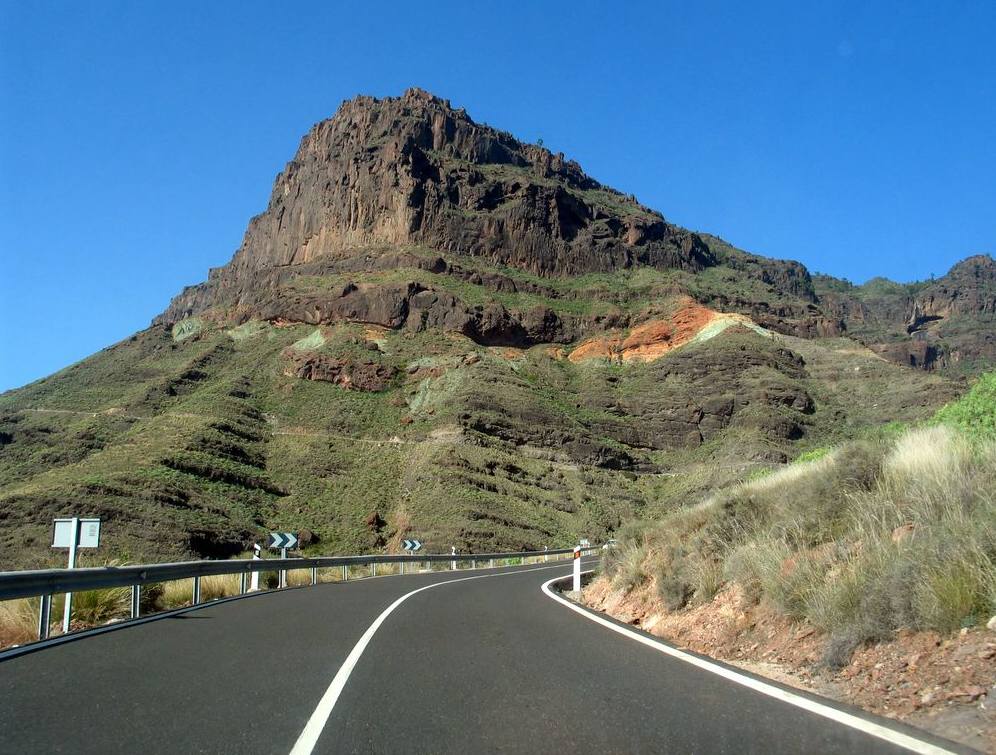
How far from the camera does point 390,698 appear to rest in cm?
636

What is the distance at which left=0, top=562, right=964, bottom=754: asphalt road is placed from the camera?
16.5 feet

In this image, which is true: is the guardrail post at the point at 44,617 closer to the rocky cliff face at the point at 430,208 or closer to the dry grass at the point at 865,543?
the dry grass at the point at 865,543

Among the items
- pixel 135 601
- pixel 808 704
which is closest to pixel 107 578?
pixel 135 601

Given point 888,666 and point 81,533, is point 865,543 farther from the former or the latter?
point 81,533

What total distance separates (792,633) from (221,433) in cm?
6933

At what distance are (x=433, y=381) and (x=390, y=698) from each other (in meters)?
86.4

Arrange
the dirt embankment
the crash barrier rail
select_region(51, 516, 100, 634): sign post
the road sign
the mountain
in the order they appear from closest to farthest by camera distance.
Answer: the dirt embankment < the crash barrier rail < select_region(51, 516, 100, 634): sign post < the road sign < the mountain

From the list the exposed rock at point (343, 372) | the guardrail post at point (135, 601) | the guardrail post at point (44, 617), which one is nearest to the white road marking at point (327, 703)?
the guardrail post at point (44, 617)

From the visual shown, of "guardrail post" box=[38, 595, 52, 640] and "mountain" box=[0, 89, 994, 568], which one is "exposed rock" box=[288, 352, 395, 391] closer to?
"mountain" box=[0, 89, 994, 568]

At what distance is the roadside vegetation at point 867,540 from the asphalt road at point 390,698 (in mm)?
1166

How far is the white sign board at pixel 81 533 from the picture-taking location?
476 inches

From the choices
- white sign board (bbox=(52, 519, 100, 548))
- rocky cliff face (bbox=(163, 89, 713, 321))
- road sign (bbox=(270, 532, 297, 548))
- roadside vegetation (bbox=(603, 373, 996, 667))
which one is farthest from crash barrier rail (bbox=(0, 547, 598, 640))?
rocky cliff face (bbox=(163, 89, 713, 321))

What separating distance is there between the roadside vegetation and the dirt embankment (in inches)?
5.8

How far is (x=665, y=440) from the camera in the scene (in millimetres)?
94125
